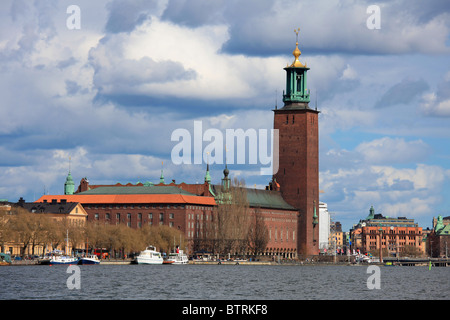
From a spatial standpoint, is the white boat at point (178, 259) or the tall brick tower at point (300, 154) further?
the tall brick tower at point (300, 154)

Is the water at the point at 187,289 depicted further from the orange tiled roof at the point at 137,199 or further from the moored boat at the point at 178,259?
the orange tiled roof at the point at 137,199

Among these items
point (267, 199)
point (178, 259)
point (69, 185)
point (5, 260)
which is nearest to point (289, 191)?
point (267, 199)

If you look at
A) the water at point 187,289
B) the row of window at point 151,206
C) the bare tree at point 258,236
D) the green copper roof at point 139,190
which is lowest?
the water at point 187,289

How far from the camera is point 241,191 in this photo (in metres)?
147

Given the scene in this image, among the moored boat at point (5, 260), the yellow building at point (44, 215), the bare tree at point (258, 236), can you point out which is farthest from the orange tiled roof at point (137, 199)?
the moored boat at point (5, 260)

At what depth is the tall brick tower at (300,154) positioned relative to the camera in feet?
533

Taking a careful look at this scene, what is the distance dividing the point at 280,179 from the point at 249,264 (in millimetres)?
30271

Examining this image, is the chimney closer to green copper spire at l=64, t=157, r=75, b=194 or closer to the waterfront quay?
green copper spire at l=64, t=157, r=75, b=194

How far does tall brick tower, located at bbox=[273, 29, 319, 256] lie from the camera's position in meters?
162

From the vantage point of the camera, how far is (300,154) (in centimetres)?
16238

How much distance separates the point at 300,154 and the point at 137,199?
26085 millimetres

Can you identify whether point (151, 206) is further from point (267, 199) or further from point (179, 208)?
point (267, 199)

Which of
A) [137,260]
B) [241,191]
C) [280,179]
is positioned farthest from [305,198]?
[137,260]

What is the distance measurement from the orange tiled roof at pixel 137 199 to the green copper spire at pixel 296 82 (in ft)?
67.0
